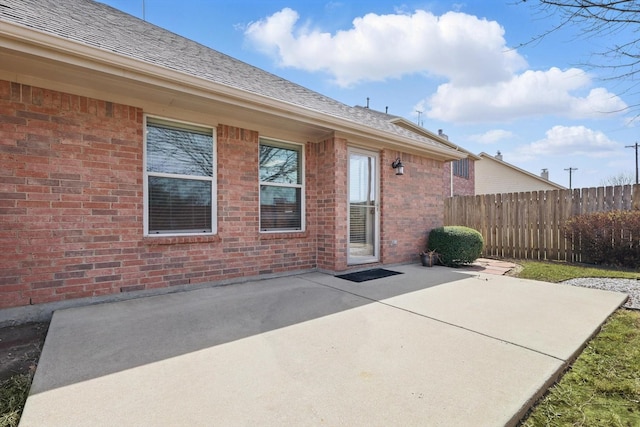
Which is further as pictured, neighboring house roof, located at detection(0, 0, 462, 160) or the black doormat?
the black doormat

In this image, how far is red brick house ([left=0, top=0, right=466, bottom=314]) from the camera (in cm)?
345

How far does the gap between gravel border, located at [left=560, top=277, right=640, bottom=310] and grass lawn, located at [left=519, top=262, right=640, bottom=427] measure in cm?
142

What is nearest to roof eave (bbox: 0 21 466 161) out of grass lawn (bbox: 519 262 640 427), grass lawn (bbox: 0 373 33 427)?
grass lawn (bbox: 0 373 33 427)

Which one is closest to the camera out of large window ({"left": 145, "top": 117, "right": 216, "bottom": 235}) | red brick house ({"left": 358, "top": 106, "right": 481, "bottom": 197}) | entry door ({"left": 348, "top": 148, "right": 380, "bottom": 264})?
large window ({"left": 145, "top": 117, "right": 216, "bottom": 235})

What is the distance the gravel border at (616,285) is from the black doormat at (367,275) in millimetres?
3130

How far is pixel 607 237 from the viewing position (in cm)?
698

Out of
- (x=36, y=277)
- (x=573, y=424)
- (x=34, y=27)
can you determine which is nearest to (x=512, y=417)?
(x=573, y=424)

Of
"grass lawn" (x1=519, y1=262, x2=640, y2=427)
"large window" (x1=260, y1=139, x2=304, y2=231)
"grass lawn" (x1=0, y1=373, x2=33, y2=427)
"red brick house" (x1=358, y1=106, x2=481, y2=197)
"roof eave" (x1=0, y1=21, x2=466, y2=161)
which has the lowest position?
"grass lawn" (x1=519, y1=262, x2=640, y2=427)

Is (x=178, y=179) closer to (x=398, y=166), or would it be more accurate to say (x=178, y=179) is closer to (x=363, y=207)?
(x=363, y=207)

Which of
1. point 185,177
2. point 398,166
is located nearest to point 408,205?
point 398,166

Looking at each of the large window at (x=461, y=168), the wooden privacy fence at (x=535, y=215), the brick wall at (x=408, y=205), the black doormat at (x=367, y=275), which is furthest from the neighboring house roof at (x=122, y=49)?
the large window at (x=461, y=168)

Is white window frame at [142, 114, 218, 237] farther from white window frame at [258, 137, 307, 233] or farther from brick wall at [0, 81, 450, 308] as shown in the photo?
white window frame at [258, 137, 307, 233]

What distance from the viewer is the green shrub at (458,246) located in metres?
6.93

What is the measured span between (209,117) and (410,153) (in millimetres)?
4717
